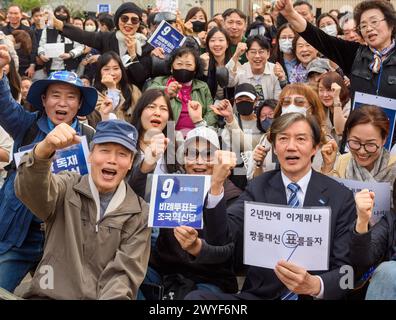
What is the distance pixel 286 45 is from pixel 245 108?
7.32 ft

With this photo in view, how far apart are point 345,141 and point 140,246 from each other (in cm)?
170

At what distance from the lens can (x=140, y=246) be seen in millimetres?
3734

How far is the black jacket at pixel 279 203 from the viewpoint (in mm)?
3623

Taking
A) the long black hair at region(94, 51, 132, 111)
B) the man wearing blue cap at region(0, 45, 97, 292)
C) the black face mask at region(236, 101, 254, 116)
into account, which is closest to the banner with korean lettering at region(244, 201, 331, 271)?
the man wearing blue cap at region(0, 45, 97, 292)

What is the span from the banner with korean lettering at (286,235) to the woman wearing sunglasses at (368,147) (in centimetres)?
89

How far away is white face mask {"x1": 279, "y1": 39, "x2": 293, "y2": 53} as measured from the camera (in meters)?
7.92

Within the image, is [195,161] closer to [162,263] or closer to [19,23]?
[162,263]

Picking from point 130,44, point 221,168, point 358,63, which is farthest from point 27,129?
point 130,44

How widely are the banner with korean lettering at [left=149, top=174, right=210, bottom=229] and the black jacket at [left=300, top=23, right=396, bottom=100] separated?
5.59 feet

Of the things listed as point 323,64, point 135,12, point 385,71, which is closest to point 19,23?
point 135,12

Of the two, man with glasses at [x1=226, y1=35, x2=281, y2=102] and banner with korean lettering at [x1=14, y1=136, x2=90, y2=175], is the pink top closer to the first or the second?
man with glasses at [x1=226, y1=35, x2=281, y2=102]

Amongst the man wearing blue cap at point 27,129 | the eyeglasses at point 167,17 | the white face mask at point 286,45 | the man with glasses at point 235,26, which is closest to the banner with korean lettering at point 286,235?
the man wearing blue cap at point 27,129

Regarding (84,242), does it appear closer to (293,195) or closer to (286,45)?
(293,195)

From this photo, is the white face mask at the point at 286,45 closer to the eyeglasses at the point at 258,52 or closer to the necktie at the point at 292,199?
the eyeglasses at the point at 258,52
